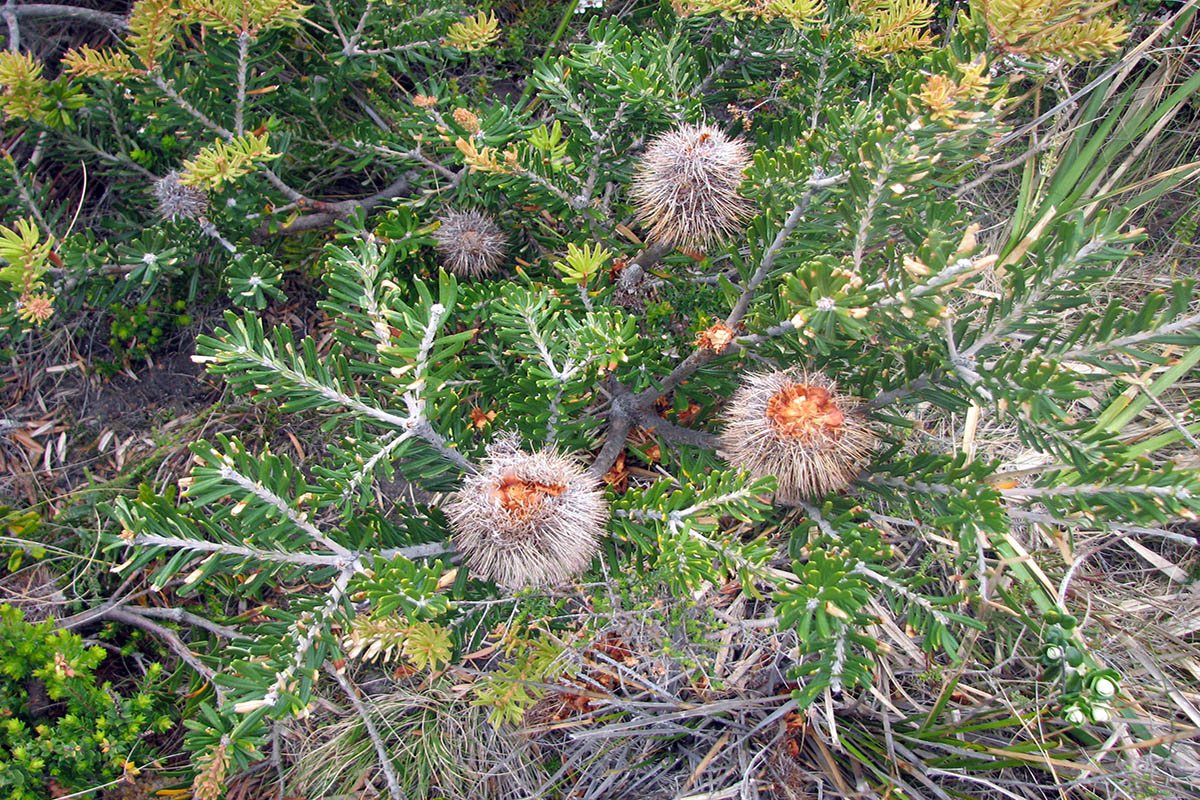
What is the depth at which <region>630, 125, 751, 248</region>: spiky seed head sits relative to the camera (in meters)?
1.85

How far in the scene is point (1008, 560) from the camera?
2.08 metres

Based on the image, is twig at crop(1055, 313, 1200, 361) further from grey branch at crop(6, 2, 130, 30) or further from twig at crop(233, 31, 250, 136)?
grey branch at crop(6, 2, 130, 30)

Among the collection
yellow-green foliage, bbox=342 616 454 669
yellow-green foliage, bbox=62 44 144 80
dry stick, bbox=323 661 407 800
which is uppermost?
yellow-green foliage, bbox=62 44 144 80

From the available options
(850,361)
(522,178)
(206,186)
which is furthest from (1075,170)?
(206,186)

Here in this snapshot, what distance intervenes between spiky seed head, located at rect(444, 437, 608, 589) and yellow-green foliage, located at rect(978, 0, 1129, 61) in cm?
137

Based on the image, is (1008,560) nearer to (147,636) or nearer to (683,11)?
(683,11)

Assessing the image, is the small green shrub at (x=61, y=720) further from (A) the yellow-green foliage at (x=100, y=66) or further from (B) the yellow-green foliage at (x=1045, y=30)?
(B) the yellow-green foliage at (x=1045, y=30)

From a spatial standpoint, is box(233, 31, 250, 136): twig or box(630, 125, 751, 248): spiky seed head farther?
box(233, 31, 250, 136): twig

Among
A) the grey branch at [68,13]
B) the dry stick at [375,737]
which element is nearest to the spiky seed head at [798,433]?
the dry stick at [375,737]

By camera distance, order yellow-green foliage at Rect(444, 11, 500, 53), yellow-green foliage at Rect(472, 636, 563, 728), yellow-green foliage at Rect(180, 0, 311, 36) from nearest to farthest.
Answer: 1. yellow-green foliage at Rect(472, 636, 563, 728)
2. yellow-green foliage at Rect(180, 0, 311, 36)
3. yellow-green foliage at Rect(444, 11, 500, 53)

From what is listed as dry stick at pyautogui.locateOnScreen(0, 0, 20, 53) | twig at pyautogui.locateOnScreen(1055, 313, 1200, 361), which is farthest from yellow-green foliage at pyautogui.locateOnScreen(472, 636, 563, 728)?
dry stick at pyautogui.locateOnScreen(0, 0, 20, 53)

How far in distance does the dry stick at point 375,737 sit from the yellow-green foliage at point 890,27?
2.70 meters

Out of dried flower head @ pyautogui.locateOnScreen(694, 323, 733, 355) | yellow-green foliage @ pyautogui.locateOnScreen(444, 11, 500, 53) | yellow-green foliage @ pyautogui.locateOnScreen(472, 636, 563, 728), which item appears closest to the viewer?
dried flower head @ pyautogui.locateOnScreen(694, 323, 733, 355)

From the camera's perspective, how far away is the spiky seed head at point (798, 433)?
1.73 meters
